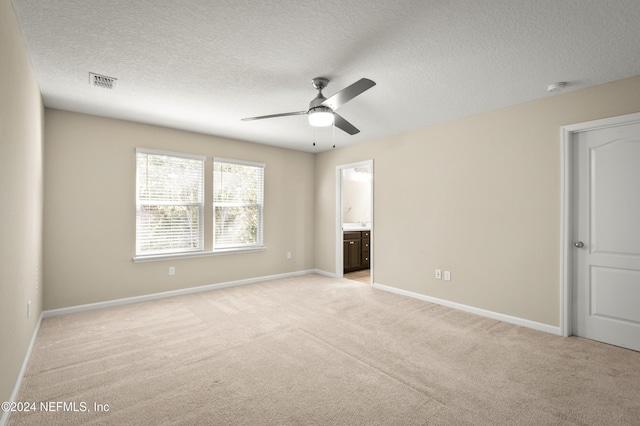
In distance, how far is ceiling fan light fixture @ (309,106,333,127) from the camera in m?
2.71

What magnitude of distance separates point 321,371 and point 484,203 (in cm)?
281

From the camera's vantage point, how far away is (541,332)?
3.29 meters

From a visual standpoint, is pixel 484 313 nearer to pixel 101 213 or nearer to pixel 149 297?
pixel 149 297

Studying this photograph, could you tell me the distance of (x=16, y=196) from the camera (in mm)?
2197

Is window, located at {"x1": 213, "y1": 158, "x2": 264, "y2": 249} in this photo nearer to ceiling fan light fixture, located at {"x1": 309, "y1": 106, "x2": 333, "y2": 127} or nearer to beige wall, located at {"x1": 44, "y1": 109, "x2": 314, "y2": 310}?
beige wall, located at {"x1": 44, "y1": 109, "x2": 314, "y2": 310}

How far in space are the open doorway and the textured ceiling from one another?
242 centimetres

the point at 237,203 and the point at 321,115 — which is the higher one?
the point at 321,115

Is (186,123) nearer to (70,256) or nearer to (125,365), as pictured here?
(70,256)

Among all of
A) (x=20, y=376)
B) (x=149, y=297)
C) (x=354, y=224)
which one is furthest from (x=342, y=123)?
(x=354, y=224)

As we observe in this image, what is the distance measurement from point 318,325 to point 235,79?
270cm

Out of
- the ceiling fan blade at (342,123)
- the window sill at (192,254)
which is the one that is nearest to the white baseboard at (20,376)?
the window sill at (192,254)

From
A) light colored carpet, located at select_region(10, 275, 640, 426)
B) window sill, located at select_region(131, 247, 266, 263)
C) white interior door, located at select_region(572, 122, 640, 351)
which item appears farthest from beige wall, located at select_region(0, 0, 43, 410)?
white interior door, located at select_region(572, 122, 640, 351)

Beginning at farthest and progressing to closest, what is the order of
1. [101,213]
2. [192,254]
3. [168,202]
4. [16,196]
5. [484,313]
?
[192,254] → [168,202] → [101,213] → [484,313] → [16,196]

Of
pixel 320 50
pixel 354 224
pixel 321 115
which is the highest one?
pixel 320 50
